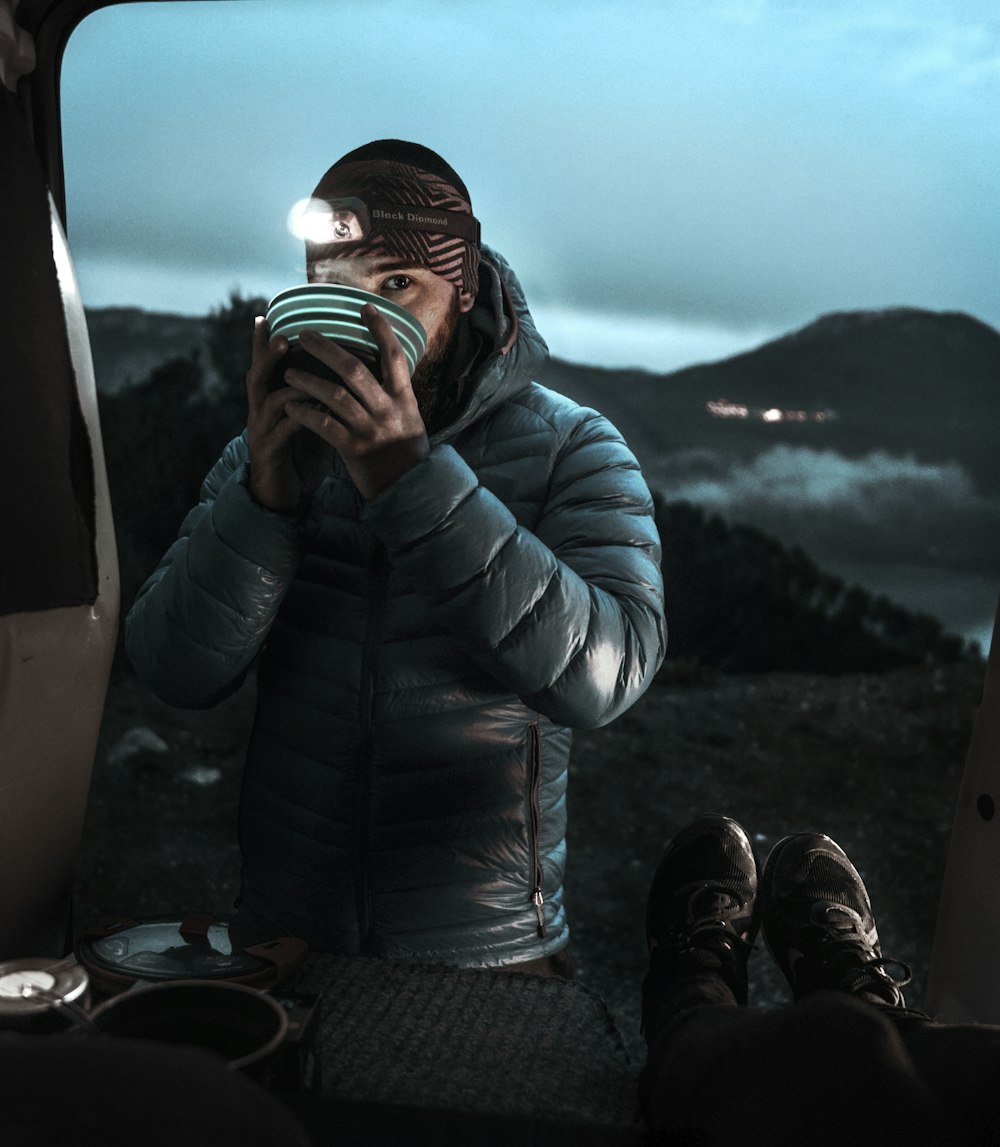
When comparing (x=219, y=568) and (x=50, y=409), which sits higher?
(x=50, y=409)

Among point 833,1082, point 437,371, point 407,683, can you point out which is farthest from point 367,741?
point 833,1082

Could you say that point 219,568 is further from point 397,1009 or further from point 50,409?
point 397,1009

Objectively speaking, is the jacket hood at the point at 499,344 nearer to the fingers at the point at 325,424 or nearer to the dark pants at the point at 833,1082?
the fingers at the point at 325,424

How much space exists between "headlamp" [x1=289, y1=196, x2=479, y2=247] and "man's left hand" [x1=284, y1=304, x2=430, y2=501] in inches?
9.3

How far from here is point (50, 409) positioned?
95 cm

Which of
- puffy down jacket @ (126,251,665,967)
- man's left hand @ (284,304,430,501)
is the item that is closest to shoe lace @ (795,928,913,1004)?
puffy down jacket @ (126,251,665,967)

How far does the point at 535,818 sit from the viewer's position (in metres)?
1.20

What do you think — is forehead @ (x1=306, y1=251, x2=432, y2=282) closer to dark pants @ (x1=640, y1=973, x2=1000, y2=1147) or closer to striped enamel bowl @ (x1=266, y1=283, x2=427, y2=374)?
striped enamel bowl @ (x1=266, y1=283, x2=427, y2=374)

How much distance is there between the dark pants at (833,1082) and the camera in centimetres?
50

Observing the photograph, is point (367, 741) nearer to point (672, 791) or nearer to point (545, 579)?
point (545, 579)

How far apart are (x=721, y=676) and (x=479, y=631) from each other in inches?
291

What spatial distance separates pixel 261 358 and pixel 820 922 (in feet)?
2.95

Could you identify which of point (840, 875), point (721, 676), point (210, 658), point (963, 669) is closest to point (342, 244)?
point (210, 658)

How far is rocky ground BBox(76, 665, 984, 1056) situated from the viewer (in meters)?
5.30
